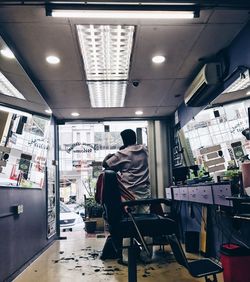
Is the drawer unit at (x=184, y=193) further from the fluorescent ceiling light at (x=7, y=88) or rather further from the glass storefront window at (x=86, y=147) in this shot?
the glass storefront window at (x=86, y=147)

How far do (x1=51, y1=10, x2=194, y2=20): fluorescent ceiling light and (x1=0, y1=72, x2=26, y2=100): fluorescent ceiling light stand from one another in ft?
3.00

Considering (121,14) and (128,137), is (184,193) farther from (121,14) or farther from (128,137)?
(121,14)

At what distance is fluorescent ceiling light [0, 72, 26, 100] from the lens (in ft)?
10.1

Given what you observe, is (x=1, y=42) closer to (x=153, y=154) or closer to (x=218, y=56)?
(x=218, y=56)

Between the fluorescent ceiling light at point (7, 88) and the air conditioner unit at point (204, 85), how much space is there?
2192 millimetres

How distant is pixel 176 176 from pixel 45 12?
Answer: 3.05m

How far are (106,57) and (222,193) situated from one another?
204 centimetres

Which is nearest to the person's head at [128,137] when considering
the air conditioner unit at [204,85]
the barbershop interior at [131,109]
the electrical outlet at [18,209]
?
the barbershop interior at [131,109]

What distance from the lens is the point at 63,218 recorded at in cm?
762

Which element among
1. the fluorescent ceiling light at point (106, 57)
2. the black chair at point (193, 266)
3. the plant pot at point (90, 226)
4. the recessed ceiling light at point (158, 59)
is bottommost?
the plant pot at point (90, 226)

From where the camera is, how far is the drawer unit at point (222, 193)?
107 inches

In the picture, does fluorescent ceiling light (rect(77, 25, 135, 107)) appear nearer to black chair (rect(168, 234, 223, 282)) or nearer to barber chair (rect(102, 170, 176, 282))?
barber chair (rect(102, 170, 176, 282))

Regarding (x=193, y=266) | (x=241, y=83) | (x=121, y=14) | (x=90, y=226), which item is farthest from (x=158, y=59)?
(x=90, y=226)

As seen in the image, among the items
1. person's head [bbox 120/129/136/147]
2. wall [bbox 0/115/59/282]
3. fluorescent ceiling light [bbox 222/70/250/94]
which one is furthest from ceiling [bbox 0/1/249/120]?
wall [bbox 0/115/59/282]
